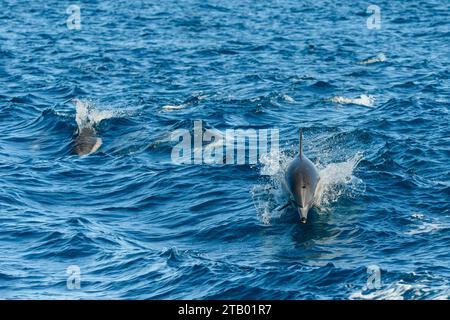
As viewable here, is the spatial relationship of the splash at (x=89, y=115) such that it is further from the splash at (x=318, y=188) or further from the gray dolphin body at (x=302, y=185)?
the gray dolphin body at (x=302, y=185)

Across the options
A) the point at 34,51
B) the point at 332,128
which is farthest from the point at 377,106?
the point at 34,51

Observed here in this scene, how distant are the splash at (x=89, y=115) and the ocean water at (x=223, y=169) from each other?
0.15 metres

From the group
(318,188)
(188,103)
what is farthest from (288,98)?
(318,188)

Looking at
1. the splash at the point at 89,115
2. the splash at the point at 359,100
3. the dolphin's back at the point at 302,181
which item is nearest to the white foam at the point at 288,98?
the splash at the point at 359,100

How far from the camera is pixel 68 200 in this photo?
32031 mm

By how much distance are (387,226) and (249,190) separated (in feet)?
19.4

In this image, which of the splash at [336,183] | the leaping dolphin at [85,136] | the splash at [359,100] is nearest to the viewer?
the splash at [336,183]

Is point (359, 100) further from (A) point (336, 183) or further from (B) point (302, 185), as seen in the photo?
(B) point (302, 185)

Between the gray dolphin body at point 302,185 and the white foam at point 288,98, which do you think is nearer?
the gray dolphin body at point 302,185

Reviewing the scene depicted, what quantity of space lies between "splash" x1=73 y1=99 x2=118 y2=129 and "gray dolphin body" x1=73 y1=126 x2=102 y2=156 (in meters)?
0.59

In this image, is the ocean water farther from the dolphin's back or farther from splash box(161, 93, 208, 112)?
the dolphin's back

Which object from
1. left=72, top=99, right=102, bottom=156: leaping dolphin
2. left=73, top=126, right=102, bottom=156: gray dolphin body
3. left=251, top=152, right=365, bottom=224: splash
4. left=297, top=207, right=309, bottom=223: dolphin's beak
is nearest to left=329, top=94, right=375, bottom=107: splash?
left=251, top=152, right=365, bottom=224: splash

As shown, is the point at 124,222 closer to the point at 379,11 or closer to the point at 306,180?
the point at 306,180

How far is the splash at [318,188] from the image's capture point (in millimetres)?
29562
